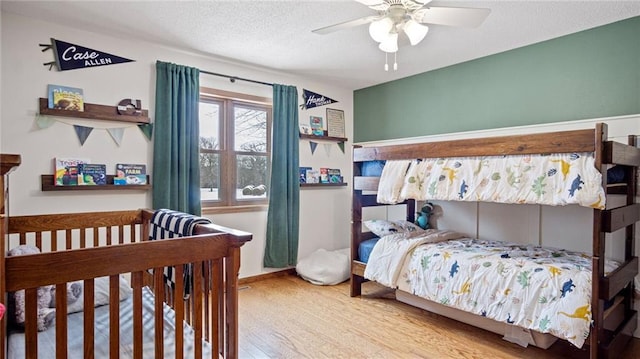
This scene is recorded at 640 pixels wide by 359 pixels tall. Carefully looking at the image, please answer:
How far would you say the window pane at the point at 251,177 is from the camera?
3729 mm

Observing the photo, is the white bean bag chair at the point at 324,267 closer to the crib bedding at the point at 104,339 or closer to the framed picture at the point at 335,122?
the framed picture at the point at 335,122

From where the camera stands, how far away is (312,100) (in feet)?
13.7

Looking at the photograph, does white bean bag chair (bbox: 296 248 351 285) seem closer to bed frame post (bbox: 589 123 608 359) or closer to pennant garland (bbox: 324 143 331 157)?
pennant garland (bbox: 324 143 331 157)

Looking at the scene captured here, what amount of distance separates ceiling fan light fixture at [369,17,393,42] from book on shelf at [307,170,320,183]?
2.26 meters

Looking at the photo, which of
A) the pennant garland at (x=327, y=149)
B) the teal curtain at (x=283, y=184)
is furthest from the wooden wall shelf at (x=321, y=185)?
the pennant garland at (x=327, y=149)

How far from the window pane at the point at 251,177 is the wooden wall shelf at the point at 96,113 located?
1018mm

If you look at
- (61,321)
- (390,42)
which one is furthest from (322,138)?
(61,321)

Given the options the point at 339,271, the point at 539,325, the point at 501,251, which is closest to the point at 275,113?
the point at 339,271

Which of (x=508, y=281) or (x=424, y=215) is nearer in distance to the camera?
(x=508, y=281)

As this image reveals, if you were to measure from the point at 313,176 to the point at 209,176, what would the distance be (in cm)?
119

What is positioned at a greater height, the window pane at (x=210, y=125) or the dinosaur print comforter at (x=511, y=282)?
the window pane at (x=210, y=125)

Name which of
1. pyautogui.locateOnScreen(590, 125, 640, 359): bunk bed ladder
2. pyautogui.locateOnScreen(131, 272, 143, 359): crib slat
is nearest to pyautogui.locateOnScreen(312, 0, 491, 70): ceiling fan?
pyautogui.locateOnScreen(590, 125, 640, 359): bunk bed ladder

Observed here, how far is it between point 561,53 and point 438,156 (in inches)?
52.8

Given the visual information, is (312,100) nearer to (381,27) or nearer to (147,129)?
(147,129)
